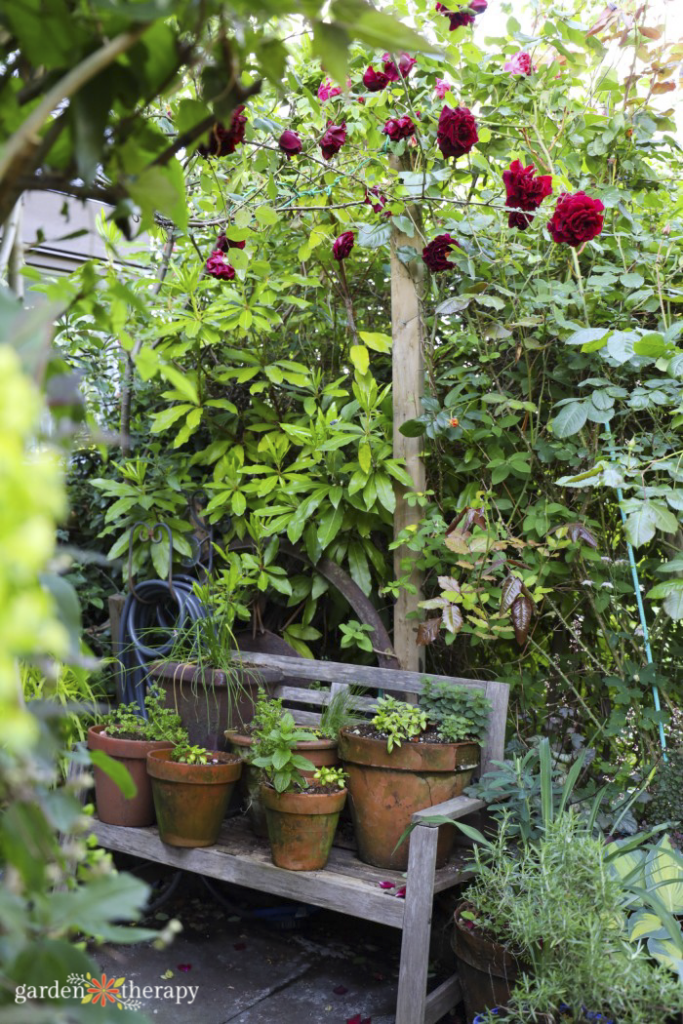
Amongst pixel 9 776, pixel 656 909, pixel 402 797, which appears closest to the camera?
pixel 9 776

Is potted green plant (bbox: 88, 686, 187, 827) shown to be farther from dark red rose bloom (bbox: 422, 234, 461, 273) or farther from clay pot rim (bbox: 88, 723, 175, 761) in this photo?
dark red rose bloom (bbox: 422, 234, 461, 273)

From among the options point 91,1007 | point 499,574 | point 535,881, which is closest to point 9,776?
point 91,1007

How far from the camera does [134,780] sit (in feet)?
7.64

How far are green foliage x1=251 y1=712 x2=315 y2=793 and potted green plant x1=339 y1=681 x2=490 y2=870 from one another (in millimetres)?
144

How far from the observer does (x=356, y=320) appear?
A: 3.02 metres

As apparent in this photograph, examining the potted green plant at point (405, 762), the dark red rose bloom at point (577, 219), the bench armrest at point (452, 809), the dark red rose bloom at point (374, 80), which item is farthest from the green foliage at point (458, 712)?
the dark red rose bloom at point (374, 80)

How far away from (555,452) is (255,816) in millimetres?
1298

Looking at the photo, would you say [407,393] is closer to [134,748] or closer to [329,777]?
[329,777]

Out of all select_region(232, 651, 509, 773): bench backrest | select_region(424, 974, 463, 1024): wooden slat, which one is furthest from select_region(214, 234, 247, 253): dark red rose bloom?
select_region(424, 974, 463, 1024): wooden slat

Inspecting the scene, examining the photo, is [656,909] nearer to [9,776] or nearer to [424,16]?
[9,776]

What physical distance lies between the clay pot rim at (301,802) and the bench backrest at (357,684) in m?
0.35

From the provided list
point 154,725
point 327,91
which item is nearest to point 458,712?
point 154,725

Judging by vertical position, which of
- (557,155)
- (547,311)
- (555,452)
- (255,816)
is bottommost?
(255,816)

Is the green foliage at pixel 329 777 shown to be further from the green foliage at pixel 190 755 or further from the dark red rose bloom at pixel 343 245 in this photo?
the dark red rose bloom at pixel 343 245
